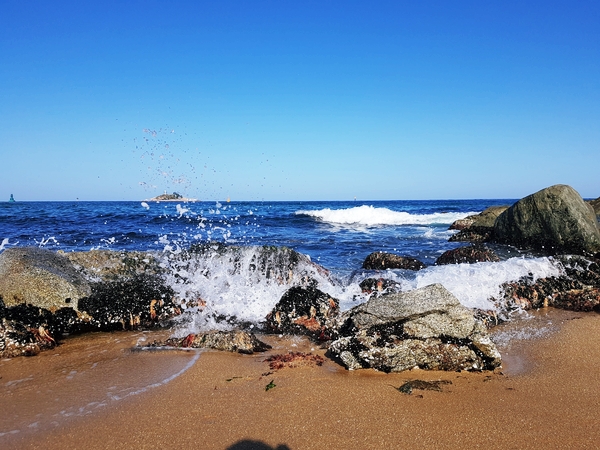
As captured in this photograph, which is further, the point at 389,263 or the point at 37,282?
the point at 389,263

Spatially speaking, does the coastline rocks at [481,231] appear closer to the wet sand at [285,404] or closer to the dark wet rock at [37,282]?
the wet sand at [285,404]

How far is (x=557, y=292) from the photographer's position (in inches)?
271

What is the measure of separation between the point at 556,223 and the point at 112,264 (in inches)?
453

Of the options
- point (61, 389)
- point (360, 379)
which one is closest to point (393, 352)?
point (360, 379)

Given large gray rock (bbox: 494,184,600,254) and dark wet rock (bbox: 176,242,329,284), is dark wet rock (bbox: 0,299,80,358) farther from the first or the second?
large gray rock (bbox: 494,184,600,254)

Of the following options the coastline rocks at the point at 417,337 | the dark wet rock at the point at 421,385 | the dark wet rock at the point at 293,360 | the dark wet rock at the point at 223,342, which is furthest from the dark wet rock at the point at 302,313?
the dark wet rock at the point at 421,385

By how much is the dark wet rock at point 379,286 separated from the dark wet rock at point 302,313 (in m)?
1.12

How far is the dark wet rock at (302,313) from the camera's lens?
552 cm

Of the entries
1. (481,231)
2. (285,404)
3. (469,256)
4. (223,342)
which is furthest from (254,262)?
(481,231)

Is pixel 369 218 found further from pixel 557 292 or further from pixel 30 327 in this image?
pixel 30 327

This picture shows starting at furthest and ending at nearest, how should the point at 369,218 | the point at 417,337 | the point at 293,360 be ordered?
1. the point at 369,218
2. the point at 293,360
3. the point at 417,337

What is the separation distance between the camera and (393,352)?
3.98m

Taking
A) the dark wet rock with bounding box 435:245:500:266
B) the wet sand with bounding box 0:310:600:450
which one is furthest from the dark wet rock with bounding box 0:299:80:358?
the dark wet rock with bounding box 435:245:500:266

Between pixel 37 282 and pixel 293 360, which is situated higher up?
pixel 37 282
